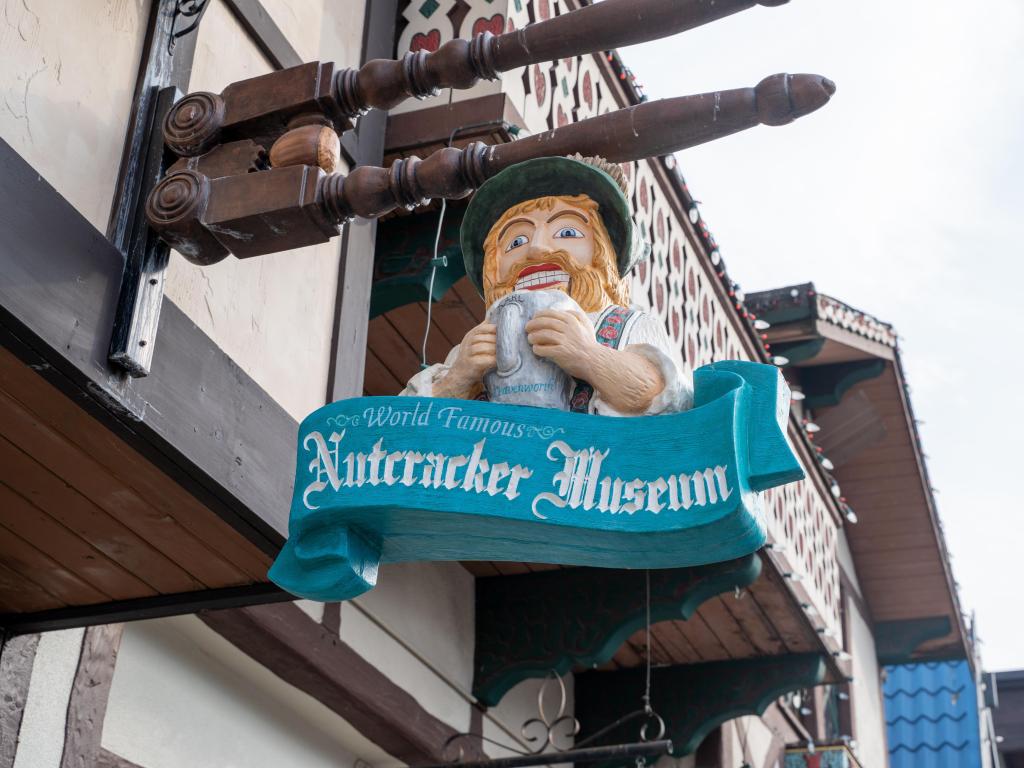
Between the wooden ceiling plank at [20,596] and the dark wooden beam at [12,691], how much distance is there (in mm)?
153

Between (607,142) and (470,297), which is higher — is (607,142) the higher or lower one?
the lower one

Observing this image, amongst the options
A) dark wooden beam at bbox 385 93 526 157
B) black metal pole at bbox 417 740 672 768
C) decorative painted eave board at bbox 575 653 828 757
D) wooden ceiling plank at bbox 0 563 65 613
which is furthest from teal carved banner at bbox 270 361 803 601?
decorative painted eave board at bbox 575 653 828 757

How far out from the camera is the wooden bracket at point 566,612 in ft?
21.9

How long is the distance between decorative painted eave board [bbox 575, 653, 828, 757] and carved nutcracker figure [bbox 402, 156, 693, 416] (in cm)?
420

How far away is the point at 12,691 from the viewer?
4.41 meters

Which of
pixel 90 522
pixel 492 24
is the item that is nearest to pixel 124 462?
pixel 90 522

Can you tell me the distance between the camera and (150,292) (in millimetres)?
3596

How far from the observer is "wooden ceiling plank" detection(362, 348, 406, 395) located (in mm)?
6230

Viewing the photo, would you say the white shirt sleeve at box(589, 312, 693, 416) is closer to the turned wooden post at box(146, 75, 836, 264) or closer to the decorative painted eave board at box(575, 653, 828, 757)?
the turned wooden post at box(146, 75, 836, 264)

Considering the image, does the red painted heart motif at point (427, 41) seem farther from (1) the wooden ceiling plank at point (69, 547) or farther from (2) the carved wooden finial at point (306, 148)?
(1) the wooden ceiling plank at point (69, 547)

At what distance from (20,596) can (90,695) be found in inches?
24.4

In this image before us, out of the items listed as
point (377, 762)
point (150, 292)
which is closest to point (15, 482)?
point (150, 292)

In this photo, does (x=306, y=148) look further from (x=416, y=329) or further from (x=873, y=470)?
(x=873, y=470)

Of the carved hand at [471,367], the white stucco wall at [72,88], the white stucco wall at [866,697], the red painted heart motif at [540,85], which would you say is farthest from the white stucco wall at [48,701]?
the white stucco wall at [866,697]
